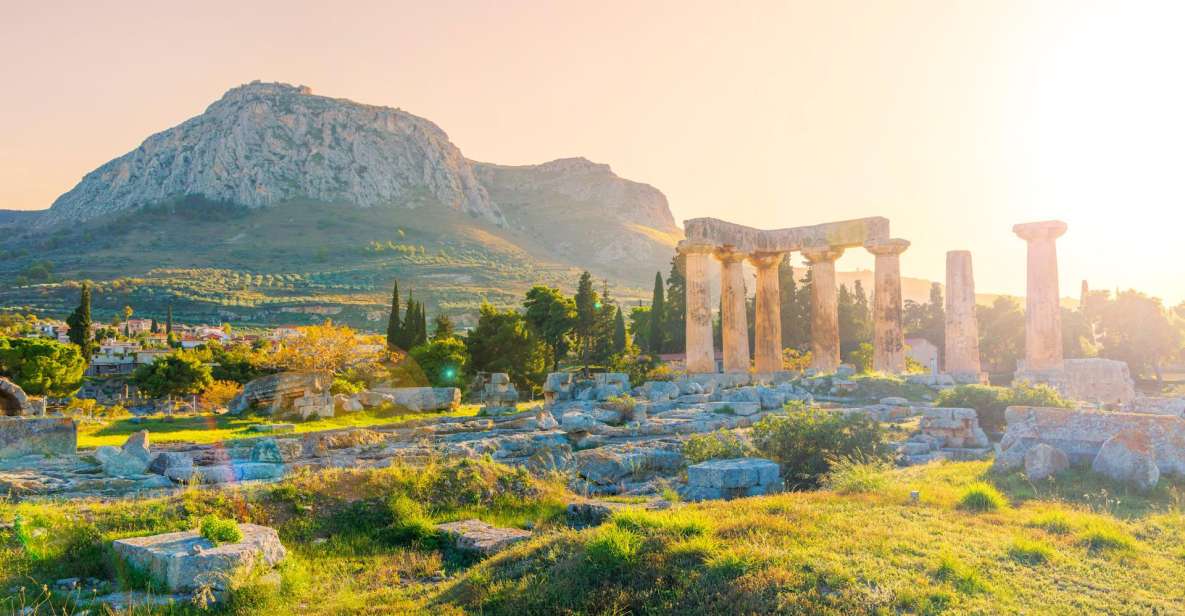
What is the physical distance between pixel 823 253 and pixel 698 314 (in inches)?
243

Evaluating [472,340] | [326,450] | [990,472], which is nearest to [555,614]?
[990,472]

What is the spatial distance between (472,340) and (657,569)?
39.6 metres

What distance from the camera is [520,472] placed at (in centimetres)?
1213

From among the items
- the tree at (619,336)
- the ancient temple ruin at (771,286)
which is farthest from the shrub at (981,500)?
the tree at (619,336)

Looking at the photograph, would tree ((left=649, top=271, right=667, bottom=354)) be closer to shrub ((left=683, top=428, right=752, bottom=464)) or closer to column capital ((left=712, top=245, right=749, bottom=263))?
column capital ((left=712, top=245, right=749, bottom=263))

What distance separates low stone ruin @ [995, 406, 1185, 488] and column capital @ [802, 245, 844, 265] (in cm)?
2170

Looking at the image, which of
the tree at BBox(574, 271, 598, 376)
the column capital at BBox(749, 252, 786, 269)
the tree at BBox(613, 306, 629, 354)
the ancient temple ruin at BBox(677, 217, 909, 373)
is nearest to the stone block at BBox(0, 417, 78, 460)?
the ancient temple ruin at BBox(677, 217, 909, 373)

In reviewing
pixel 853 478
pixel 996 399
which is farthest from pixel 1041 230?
pixel 853 478

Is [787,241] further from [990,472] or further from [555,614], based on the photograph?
[555,614]

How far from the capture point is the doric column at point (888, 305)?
33312mm

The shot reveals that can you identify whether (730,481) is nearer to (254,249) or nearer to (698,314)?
(698,314)

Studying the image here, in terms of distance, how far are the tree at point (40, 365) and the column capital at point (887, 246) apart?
4164cm

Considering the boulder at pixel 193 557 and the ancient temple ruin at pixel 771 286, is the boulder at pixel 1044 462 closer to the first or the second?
the boulder at pixel 193 557

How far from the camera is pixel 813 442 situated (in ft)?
43.6
